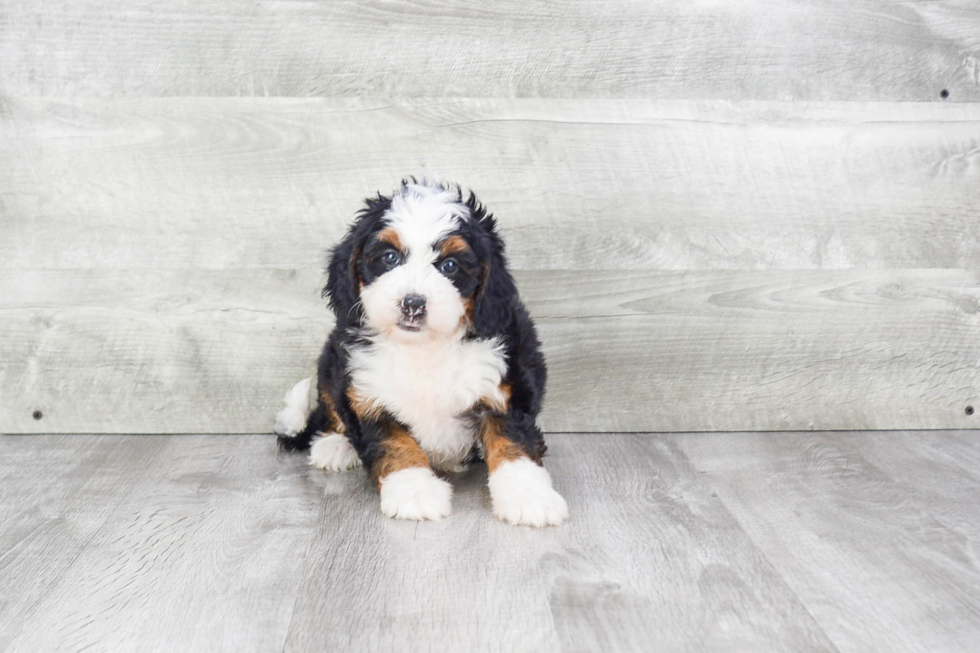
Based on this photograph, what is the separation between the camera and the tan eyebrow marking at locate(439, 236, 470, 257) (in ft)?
6.32

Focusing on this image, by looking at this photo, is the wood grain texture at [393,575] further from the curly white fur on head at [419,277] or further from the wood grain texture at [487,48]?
the wood grain texture at [487,48]

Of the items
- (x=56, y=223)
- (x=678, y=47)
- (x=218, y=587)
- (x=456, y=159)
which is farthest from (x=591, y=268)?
(x=56, y=223)

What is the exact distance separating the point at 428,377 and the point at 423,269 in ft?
0.95

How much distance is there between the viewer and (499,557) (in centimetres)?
179

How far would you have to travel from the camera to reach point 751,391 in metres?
2.74

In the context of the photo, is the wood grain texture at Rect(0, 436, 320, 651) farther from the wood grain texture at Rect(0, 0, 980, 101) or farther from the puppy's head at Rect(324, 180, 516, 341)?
the wood grain texture at Rect(0, 0, 980, 101)

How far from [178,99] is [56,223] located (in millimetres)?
519

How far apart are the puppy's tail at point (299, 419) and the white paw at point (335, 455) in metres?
0.08

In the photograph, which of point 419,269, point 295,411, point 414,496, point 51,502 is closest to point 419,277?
point 419,269

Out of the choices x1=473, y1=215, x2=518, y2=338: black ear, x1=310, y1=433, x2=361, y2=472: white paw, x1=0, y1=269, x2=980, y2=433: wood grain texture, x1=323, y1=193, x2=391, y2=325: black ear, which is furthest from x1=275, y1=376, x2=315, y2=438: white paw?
x1=473, y1=215, x2=518, y2=338: black ear

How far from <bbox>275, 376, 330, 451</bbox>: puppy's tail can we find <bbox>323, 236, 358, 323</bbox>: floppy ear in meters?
0.44

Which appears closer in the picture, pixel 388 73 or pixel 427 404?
pixel 427 404

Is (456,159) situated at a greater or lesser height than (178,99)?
lesser

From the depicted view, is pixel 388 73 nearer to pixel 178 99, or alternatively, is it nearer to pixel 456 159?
pixel 456 159
